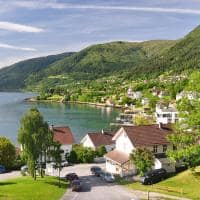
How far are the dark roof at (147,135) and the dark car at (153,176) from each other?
24.1 ft

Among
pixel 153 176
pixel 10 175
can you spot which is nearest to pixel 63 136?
pixel 10 175

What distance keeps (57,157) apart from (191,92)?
2140 cm

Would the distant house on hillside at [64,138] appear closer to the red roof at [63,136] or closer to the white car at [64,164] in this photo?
the red roof at [63,136]

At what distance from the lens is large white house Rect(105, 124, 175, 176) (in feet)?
179

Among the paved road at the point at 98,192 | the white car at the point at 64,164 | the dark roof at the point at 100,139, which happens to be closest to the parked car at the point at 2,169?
the white car at the point at 64,164

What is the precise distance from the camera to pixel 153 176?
48562 mm

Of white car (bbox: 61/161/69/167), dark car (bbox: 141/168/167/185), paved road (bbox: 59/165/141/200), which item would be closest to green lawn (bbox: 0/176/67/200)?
paved road (bbox: 59/165/141/200)

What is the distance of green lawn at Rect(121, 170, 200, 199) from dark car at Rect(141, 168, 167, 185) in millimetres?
840

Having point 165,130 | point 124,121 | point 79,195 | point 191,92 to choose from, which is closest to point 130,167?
point 165,130

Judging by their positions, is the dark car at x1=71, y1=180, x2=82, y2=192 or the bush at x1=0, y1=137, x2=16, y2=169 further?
the bush at x1=0, y1=137, x2=16, y2=169

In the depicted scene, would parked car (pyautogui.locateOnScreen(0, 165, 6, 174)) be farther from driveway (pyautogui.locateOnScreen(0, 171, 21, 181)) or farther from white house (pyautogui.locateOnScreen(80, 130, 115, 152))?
white house (pyautogui.locateOnScreen(80, 130, 115, 152))

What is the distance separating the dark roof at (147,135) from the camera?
188 ft

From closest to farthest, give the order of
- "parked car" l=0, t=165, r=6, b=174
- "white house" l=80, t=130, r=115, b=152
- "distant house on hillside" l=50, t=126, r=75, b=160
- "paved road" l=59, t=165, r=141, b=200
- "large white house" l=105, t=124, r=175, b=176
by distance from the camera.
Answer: "paved road" l=59, t=165, r=141, b=200 → "large white house" l=105, t=124, r=175, b=176 → "parked car" l=0, t=165, r=6, b=174 → "distant house on hillside" l=50, t=126, r=75, b=160 → "white house" l=80, t=130, r=115, b=152

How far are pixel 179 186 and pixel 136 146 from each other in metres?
12.5
